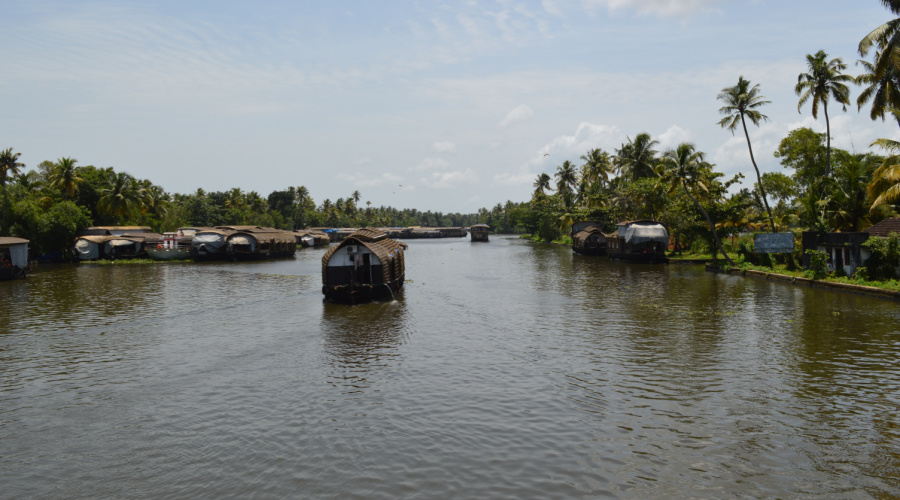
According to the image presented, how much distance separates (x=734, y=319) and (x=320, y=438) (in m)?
19.3

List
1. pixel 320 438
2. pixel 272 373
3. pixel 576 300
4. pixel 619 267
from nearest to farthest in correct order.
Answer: pixel 320 438 → pixel 272 373 → pixel 576 300 → pixel 619 267

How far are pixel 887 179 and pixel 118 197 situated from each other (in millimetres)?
79640

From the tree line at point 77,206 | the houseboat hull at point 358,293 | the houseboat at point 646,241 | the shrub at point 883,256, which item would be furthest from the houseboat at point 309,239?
the shrub at point 883,256

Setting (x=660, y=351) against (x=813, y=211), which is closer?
(x=660, y=351)

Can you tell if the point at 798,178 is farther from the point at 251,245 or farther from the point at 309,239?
the point at 309,239

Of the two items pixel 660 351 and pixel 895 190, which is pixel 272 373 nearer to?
pixel 660 351

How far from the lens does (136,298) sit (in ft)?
109

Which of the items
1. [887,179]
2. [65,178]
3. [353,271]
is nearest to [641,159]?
[887,179]

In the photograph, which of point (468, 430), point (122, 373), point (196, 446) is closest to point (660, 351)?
Result: point (468, 430)

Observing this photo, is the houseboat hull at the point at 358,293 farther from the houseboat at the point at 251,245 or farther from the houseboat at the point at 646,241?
the houseboat at the point at 251,245

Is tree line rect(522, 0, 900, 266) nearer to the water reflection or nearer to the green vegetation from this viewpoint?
the green vegetation

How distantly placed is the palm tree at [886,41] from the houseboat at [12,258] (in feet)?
195

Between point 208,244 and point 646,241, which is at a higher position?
point 208,244

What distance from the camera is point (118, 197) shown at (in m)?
71.4
